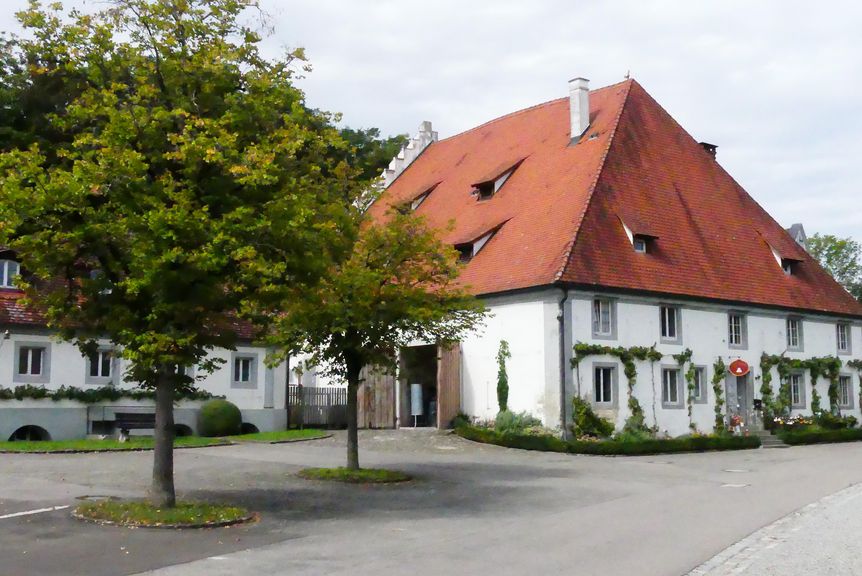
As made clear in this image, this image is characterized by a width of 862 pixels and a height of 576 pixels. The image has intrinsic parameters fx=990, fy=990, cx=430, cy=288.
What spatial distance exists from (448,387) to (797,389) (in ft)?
47.3

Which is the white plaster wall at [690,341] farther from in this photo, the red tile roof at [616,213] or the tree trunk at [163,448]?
the tree trunk at [163,448]

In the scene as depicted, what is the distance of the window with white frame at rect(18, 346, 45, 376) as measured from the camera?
29.0 metres

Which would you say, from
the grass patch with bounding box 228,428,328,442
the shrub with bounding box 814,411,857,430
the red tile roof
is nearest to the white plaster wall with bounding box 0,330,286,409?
the grass patch with bounding box 228,428,328,442

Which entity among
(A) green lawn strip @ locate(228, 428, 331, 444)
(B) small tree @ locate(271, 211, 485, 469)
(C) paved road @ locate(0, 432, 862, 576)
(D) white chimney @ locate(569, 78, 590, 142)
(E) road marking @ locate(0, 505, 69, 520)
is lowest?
(C) paved road @ locate(0, 432, 862, 576)

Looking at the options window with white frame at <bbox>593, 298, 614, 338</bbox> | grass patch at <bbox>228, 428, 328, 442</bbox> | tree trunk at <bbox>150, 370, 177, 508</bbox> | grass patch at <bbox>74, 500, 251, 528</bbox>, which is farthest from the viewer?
→ window with white frame at <bbox>593, 298, 614, 338</bbox>

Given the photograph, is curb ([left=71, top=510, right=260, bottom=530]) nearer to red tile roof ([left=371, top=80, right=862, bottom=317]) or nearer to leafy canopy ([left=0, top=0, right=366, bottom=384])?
leafy canopy ([left=0, top=0, right=366, bottom=384])

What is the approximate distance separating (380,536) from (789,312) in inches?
1124

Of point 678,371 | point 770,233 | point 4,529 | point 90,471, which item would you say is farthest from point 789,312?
point 4,529

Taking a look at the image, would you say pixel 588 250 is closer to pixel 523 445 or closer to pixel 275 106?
pixel 523 445

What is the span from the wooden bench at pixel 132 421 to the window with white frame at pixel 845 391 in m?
26.8

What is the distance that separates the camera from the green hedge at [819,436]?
34.4m

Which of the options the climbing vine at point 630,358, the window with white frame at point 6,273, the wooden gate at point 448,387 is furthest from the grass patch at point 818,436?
the window with white frame at point 6,273

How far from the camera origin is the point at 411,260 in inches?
802

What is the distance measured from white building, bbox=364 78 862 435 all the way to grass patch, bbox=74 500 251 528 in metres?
15.1
